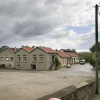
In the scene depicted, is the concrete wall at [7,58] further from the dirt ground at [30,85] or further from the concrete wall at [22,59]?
the dirt ground at [30,85]

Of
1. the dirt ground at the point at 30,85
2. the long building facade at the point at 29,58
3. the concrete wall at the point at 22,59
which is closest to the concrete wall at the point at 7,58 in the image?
the long building facade at the point at 29,58

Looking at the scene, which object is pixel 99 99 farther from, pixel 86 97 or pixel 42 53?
pixel 42 53

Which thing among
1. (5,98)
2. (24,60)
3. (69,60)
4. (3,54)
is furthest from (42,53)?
(5,98)

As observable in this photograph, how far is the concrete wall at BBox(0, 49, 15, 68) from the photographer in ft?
172

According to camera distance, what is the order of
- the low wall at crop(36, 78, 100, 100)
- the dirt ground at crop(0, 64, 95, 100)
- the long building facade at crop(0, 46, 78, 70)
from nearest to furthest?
the low wall at crop(36, 78, 100, 100) < the dirt ground at crop(0, 64, 95, 100) < the long building facade at crop(0, 46, 78, 70)

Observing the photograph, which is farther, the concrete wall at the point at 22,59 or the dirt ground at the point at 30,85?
the concrete wall at the point at 22,59

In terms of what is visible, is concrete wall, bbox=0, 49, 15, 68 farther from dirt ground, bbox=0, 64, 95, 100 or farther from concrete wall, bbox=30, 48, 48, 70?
dirt ground, bbox=0, 64, 95, 100

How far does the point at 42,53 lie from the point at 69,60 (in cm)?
2127

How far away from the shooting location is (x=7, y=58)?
53.4m

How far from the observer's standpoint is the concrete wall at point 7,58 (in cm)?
5231

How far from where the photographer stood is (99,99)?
29.3 feet

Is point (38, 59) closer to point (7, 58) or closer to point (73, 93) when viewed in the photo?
point (7, 58)

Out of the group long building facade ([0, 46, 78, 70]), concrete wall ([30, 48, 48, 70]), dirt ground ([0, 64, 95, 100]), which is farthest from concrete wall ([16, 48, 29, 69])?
dirt ground ([0, 64, 95, 100])

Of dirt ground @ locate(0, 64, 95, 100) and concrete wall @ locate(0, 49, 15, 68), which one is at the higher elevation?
concrete wall @ locate(0, 49, 15, 68)
